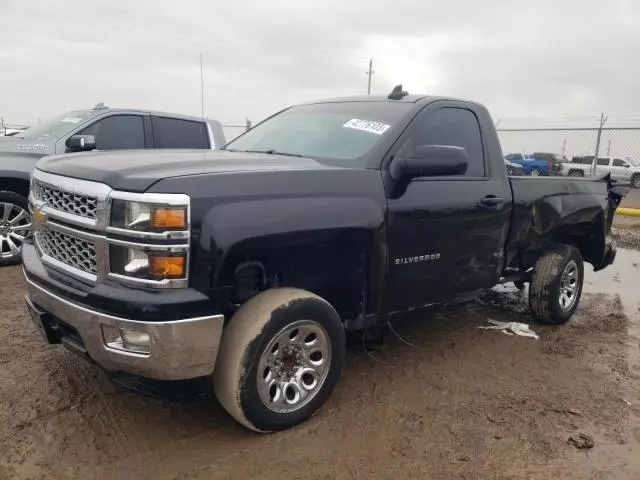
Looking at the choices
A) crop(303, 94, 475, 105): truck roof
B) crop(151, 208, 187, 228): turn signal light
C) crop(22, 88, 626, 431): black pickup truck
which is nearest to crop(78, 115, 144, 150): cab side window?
crop(22, 88, 626, 431): black pickup truck

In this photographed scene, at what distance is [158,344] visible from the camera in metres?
2.46

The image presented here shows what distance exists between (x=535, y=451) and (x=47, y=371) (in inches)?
120

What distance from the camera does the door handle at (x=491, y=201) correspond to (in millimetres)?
3951

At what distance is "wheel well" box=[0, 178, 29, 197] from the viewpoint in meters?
6.15

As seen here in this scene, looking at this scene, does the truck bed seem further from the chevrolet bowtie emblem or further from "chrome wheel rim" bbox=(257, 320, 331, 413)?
the chevrolet bowtie emblem

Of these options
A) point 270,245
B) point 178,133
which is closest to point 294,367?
point 270,245

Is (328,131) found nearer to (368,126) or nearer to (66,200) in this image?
(368,126)

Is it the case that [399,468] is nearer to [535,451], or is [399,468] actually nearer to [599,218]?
[535,451]

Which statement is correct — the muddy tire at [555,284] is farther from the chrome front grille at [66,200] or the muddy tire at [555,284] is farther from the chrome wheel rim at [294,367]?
the chrome front grille at [66,200]

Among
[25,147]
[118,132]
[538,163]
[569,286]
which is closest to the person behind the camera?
[569,286]

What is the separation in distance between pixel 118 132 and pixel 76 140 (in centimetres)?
113

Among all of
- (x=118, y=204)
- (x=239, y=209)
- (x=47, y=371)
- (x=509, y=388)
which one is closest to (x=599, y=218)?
(x=509, y=388)

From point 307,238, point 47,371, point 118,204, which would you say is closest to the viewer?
point 118,204

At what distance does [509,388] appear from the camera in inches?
145
